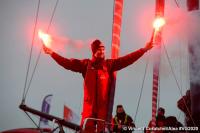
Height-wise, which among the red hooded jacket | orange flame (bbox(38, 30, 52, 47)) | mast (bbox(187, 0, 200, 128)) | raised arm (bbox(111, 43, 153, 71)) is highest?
mast (bbox(187, 0, 200, 128))

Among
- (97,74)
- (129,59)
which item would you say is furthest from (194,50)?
(97,74)

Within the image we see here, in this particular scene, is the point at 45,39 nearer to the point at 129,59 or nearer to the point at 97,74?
the point at 97,74

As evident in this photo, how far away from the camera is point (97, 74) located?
649cm

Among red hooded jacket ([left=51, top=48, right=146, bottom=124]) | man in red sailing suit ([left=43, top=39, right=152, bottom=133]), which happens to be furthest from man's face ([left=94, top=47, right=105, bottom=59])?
red hooded jacket ([left=51, top=48, right=146, bottom=124])

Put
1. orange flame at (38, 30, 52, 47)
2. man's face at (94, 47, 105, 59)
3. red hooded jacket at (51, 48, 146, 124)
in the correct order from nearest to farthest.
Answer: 1. red hooded jacket at (51, 48, 146, 124)
2. man's face at (94, 47, 105, 59)
3. orange flame at (38, 30, 52, 47)

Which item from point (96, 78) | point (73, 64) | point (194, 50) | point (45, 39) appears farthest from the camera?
point (194, 50)

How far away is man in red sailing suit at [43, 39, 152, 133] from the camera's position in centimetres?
642

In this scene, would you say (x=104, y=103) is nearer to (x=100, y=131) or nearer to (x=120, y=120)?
(x=100, y=131)

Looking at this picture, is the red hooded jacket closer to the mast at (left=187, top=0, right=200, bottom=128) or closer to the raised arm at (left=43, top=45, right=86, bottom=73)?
the raised arm at (left=43, top=45, right=86, bottom=73)

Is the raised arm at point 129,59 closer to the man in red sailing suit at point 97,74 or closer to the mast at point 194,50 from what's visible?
the man in red sailing suit at point 97,74

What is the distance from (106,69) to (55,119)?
1.62m

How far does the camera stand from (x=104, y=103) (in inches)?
255

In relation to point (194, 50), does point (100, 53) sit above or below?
below

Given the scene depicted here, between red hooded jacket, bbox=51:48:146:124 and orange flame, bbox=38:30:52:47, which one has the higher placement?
orange flame, bbox=38:30:52:47
